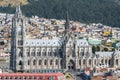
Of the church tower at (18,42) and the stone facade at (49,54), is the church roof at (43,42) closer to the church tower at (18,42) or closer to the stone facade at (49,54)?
the stone facade at (49,54)

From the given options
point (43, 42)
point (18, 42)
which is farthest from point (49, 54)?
point (18, 42)

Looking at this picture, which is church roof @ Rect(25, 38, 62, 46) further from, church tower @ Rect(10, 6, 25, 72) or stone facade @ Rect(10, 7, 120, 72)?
church tower @ Rect(10, 6, 25, 72)

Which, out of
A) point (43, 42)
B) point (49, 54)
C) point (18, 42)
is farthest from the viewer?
point (43, 42)

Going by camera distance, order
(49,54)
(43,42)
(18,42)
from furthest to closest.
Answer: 1. (43,42)
2. (49,54)
3. (18,42)

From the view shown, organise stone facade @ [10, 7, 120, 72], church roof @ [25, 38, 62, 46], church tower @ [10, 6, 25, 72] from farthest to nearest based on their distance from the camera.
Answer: church roof @ [25, 38, 62, 46], stone facade @ [10, 7, 120, 72], church tower @ [10, 6, 25, 72]

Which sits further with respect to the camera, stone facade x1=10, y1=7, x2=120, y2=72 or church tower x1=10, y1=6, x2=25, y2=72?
stone facade x1=10, y1=7, x2=120, y2=72

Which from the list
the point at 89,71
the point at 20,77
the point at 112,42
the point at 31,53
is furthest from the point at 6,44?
the point at 20,77

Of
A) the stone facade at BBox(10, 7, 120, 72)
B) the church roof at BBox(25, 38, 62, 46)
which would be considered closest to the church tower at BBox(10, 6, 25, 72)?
the stone facade at BBox(10, 7, 120, 72)

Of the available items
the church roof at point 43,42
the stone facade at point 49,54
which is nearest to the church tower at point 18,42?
the stone facade at point 49,54

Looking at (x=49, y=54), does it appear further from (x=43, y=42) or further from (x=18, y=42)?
(x=18, y=42)
